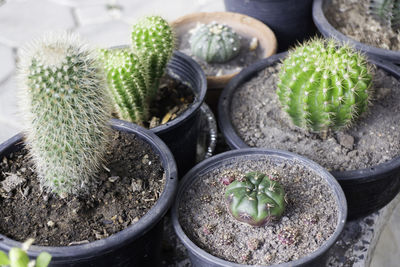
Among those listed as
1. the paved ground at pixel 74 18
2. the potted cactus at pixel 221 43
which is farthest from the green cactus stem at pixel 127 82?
the paved ground at pixel 74 18

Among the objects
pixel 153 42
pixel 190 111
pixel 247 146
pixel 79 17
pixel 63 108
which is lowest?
pixel 79 17

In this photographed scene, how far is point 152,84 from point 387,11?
1181 mm

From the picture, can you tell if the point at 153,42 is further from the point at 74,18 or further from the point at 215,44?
the point at 74,18

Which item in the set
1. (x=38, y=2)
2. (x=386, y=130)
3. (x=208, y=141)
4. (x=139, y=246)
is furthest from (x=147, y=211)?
(x=38, y=2)

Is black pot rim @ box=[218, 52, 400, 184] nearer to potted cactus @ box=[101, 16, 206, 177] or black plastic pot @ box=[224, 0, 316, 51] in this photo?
potted cactus @ box=[101, 16, 206, 177]

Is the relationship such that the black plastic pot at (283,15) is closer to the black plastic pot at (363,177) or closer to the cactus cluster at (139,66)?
the black plastic pot at (363,177)

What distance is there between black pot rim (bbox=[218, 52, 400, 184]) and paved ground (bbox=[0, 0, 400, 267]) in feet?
3.75

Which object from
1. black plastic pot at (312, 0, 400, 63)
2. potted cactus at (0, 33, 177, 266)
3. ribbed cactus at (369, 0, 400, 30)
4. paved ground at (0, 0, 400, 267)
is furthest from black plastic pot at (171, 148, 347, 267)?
paved ground at (0, 0, 400, 267)

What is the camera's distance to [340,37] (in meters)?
2.21

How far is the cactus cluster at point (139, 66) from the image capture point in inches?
69.8

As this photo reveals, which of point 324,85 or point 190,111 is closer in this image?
point 324,85

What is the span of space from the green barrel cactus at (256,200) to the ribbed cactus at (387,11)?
127 centimetres

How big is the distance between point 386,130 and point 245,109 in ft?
1.82

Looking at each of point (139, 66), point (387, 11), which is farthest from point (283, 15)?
point (139, 66)
